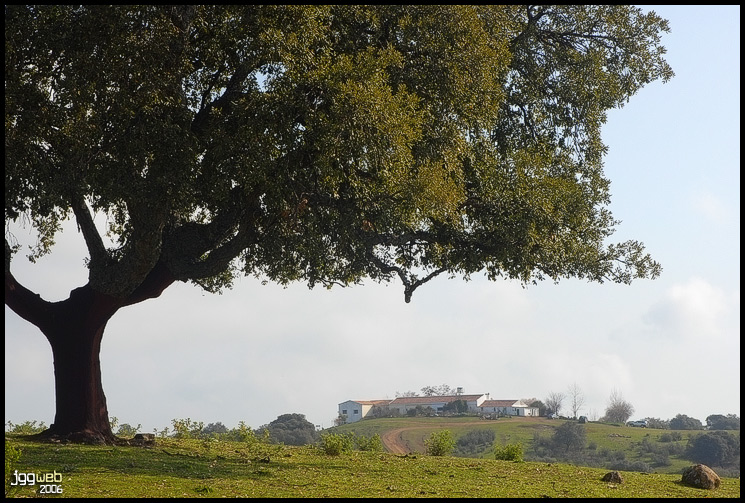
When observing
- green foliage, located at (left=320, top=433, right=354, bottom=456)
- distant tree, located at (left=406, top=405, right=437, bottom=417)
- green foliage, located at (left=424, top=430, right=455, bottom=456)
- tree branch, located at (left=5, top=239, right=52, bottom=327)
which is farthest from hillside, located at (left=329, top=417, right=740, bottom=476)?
tree branch, located at (left=5, top=239, right=52, bottom=327)

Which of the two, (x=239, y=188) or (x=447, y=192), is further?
(x=239, y=188)

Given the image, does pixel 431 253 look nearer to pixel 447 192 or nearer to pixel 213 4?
pixel 447 192

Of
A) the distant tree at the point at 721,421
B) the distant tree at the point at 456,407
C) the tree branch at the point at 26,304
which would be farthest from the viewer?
the distant tree at the point at 456,407

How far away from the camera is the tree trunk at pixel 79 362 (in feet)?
74.4

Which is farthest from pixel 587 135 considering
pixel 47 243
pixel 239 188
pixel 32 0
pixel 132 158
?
pixel 47 243

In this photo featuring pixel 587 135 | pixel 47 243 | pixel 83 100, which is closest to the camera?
pixel 83 100

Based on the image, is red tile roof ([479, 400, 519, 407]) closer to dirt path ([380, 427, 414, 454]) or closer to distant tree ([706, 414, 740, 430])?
distant tree ([706, 414, 740, 430])

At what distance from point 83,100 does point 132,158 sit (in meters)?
1.66

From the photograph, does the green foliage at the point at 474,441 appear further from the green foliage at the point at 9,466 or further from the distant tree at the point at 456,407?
the green foliage at the point at 9,466

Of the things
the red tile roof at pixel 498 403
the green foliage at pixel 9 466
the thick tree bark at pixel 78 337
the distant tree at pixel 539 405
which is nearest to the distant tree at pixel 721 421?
the distant tree at pixel 539 405

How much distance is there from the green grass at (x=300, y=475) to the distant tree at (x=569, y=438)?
4642 cm

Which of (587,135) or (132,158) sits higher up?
(587,135)

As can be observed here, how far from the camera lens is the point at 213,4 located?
58.9 ft

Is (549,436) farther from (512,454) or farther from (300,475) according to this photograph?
(300,475)
